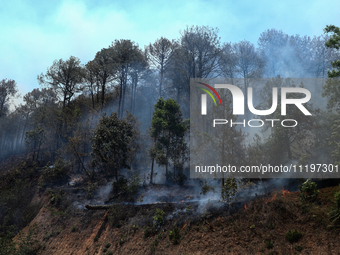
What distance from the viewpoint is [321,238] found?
10016 mm

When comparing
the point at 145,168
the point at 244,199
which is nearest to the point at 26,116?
the point at 145,168

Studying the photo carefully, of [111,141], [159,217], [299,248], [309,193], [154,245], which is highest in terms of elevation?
[111,141]

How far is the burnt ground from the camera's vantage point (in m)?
10.6

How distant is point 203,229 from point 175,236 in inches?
72.3

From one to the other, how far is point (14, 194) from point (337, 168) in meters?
30.3

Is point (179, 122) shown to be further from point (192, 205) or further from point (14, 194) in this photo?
point (14, 194)

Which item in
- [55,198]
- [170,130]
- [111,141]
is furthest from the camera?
[170,130]

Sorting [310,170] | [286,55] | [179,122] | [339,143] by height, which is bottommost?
[310,170]

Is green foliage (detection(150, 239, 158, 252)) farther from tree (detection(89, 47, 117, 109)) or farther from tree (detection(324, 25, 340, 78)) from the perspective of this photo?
tree (detection(89, 47, 117, 109))

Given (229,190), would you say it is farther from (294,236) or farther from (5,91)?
(5,91)

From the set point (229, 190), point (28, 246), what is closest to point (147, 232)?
point (229, 190)

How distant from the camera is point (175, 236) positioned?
1359cm

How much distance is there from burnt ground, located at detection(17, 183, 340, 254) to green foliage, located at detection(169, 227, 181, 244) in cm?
17

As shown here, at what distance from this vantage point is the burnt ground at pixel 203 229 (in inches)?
417
